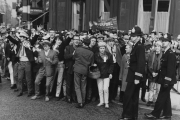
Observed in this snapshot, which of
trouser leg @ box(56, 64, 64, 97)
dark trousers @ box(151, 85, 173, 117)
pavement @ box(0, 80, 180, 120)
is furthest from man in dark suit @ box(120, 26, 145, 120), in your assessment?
trouser leg @ box(56, 64, 64, 97)

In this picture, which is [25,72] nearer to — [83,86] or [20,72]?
[20,72]

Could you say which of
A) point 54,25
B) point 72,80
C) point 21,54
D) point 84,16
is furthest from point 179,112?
point 54,25

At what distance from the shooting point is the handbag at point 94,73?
6895mm

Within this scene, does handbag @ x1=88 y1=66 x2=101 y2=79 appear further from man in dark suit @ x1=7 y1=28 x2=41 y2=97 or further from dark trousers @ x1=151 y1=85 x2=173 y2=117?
man in dark suit @ x1=7 y1=28 x2=41 y2=97

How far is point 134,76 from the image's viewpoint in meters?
5.63

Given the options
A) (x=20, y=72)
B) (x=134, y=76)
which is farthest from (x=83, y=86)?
(x=20, y=72)

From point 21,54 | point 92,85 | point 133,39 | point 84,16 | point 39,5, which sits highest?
point 39,5

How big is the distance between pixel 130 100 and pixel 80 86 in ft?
6.00

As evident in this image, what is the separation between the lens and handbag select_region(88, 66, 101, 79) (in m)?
6.89

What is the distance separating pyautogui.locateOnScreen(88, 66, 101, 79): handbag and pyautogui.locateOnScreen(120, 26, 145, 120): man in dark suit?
4.52 feet

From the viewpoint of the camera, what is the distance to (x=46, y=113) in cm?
615

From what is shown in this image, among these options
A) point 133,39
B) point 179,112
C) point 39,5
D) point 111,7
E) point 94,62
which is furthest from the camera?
point 39,5

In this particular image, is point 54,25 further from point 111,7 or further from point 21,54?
point 21,54

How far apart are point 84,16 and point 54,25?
2.83 metres
